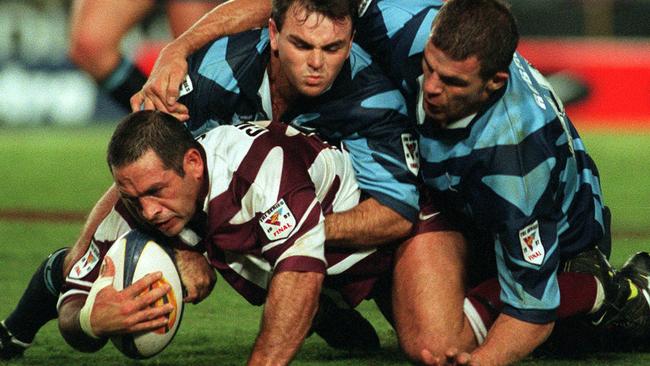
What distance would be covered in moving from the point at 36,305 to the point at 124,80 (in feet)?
4.09

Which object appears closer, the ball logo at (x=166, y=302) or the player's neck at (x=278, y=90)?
the ball logo at (x=166, y=302)

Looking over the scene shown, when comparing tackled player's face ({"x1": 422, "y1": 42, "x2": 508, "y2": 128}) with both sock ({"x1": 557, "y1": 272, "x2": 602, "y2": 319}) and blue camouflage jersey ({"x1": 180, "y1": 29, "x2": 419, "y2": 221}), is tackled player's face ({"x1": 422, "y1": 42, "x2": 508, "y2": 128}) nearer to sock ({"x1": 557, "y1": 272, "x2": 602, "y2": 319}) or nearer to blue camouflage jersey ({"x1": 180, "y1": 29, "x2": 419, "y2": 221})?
blue camouflage jersey ({"x1": 180, "y1": 29, "x2": 419, "y2": 221})

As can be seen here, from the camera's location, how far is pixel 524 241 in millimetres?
4320

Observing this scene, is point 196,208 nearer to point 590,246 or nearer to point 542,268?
point 542,268

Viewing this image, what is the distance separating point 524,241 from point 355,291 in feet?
2.72

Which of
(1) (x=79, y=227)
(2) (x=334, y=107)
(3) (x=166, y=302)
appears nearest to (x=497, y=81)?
(2) (x=334, y=107)

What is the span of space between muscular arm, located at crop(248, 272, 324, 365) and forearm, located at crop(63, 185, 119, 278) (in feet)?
3.24

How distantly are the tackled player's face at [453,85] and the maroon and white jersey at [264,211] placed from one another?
0.50 m

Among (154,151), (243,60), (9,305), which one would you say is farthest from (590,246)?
(9,305)

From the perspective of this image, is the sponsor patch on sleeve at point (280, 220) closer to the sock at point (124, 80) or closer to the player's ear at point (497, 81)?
the player's ear at point (497, 81)

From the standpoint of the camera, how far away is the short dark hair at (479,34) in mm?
4137

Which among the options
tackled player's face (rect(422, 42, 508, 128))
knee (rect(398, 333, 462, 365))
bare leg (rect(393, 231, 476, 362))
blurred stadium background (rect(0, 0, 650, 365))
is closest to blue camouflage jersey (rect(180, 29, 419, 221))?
bare leg (rect(393, 231, 476, 362))

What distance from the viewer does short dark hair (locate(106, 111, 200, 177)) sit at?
13.4 feet

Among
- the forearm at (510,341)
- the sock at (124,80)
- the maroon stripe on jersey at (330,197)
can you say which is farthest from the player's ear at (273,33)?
the forearm at (510,341)
